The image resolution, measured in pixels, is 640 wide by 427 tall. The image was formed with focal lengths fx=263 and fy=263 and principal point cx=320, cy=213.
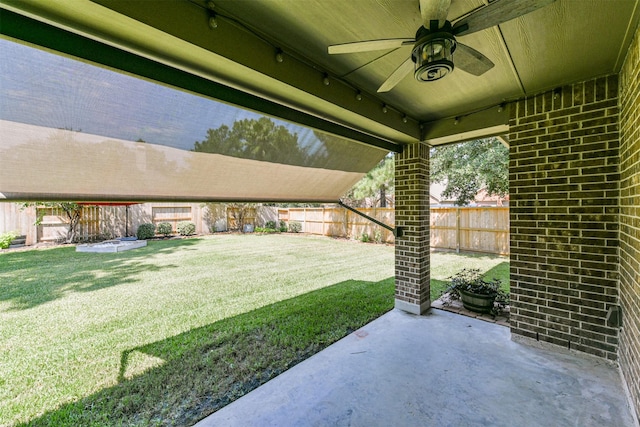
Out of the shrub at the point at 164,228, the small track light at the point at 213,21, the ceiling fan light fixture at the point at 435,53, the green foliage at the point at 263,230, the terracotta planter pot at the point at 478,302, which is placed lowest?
the terracotta planter pot at the point at 478,302

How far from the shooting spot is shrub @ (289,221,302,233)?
15.6 m

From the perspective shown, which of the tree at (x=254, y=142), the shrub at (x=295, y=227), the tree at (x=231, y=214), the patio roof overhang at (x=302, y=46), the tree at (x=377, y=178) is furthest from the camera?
the shrub at (x=295, y=227)

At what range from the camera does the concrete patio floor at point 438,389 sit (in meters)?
2.01

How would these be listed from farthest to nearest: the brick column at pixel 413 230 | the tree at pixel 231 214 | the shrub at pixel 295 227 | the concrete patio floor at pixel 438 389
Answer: the shrub at pixel 295 227 < the tree at pixel 231 214 < the brick column at pixel 413 230 < the concrete patio floor at pixel 438 389

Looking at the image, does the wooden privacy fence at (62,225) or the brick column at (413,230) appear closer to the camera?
the brick column at (413,230)

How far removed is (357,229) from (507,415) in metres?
10.9

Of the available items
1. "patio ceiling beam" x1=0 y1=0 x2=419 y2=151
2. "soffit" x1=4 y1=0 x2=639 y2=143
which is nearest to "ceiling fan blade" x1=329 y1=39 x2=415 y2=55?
"soffit" x1=4 y1=0 x2=639 y2=143

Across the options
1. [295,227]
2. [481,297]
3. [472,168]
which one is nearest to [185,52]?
[481,297]

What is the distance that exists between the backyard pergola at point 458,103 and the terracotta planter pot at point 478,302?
2.40 ft

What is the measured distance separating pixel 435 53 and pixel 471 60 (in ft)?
1.35

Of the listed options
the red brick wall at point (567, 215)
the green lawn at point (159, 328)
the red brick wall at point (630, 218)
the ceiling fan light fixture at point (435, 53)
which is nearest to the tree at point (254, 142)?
the ceiling fan light fixture at point (435, 53)

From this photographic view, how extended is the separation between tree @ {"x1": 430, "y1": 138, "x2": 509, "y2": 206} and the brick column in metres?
4.71

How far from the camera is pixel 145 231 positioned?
12.5 m

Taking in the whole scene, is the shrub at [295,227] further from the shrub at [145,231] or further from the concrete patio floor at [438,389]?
the concrete patio floor at [438,389]
